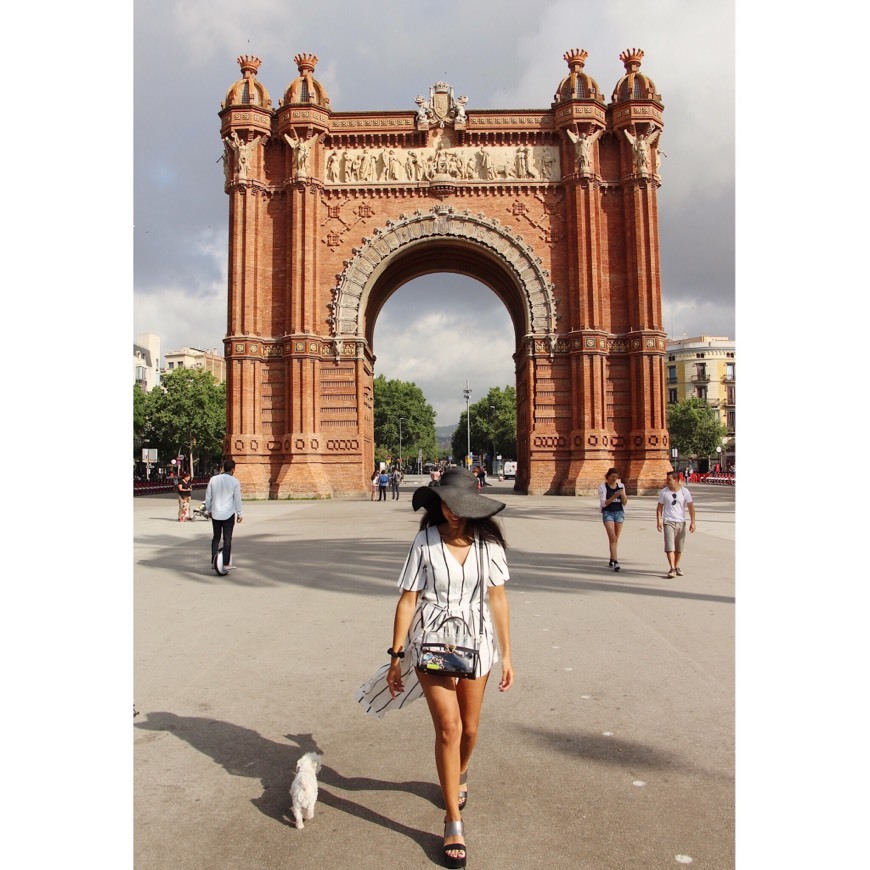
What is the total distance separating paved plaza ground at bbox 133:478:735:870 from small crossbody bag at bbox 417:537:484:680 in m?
0.75

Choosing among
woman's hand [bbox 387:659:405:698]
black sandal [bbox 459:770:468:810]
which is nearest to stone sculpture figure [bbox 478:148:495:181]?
woman's hand [bbox 387:659:405:698]

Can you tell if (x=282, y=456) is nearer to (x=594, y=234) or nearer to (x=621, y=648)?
(x=594, y=234)

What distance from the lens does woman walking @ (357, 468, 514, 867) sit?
10.7 ft

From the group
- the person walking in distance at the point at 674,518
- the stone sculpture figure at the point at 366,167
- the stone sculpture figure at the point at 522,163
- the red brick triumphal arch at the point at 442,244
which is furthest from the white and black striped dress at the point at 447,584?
the stone sculpture figure at the point at 522,163

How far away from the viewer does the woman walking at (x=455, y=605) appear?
3.26 m

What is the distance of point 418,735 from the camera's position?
4504 mm

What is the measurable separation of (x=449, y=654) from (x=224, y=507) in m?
8.06

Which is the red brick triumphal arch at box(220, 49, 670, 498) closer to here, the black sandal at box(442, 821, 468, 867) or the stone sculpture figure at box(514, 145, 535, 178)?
the stone sculpture figure at box(514, 145, 535, 178)

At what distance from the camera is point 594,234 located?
3019 cm

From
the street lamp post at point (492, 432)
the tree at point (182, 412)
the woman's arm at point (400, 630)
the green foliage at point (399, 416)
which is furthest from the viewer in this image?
the street lamp post at point (492, 432)

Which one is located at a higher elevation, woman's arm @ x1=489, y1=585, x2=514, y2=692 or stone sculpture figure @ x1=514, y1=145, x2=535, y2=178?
stone sculpture figure @ x1=514, y1=145, x2=535, y2=178

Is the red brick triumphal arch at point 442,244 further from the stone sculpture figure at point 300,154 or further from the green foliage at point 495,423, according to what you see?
the green foliage at point 495,423

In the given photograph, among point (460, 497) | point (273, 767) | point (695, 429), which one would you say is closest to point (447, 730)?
point (460, 497)

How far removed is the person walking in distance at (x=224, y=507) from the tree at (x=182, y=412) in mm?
51866
